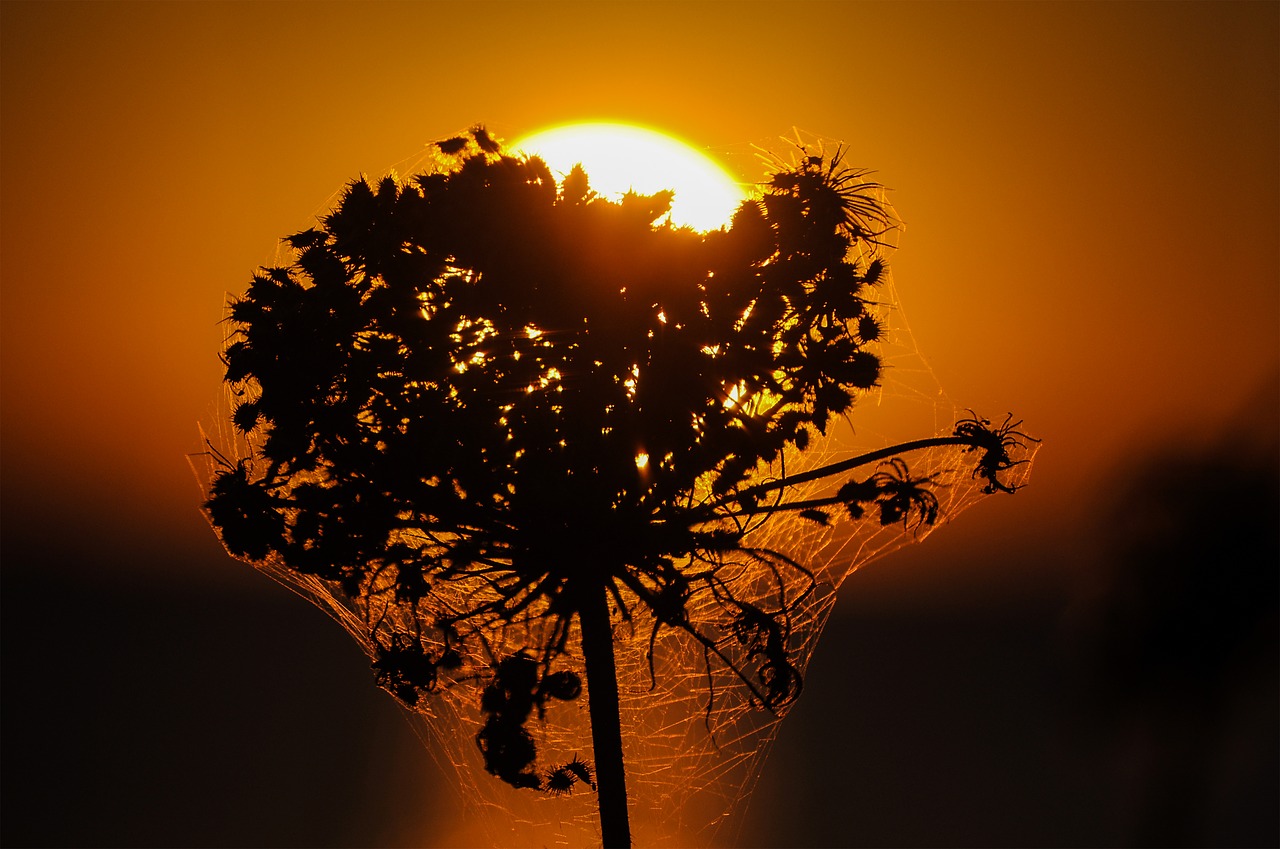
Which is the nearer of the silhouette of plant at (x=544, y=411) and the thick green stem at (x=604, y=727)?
the silhouette of plant at (x=544, y=411)

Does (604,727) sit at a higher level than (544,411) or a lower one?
lower

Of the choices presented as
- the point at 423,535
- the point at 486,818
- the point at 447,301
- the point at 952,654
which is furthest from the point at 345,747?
the point at 447,301

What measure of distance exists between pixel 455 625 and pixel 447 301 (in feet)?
7.20

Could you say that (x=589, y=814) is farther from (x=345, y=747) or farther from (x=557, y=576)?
(x=345, y=747)

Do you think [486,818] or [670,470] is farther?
[486,818]

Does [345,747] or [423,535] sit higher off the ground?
[345,747]

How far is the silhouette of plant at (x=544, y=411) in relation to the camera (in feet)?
20.5

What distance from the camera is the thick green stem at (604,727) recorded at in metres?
6.74

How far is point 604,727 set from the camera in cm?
677

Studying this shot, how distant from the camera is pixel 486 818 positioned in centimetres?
890

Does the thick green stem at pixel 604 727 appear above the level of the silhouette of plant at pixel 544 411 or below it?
below

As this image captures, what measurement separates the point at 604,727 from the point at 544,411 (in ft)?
7.15

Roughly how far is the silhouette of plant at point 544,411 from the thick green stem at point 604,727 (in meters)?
0.02

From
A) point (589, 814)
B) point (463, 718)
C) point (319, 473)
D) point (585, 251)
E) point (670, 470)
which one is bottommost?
point (589, 814)
